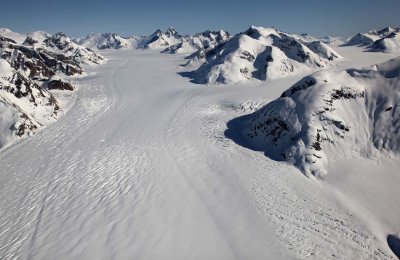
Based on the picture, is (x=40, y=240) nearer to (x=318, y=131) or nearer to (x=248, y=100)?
(x=318, y=131)

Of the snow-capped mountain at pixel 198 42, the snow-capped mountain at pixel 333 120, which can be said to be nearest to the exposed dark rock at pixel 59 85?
the snow-capped mountain at pixel 333 120

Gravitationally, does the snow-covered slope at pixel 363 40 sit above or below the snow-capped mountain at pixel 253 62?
above

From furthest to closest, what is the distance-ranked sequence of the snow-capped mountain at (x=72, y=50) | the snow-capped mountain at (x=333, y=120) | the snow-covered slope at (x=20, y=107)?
the snow-capped mountain at (x=72, y=50) → the snow-covered slope at (x=20, y=107) → the snow-capped mountain at (x=333, y=120)

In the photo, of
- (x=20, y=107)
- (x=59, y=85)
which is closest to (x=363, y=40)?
(x=59, y=85)

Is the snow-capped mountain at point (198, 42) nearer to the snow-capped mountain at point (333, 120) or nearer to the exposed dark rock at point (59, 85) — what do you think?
the exposed dark rock at point (59, 85)

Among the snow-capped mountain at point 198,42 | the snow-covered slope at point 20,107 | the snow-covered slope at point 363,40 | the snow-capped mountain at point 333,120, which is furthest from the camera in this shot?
the snow-capped mountain at point 198,42

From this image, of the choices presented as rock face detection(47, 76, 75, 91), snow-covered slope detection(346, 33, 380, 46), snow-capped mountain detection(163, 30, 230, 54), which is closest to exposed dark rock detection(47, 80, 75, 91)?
rock face detection(47, 76, 75, 91)
